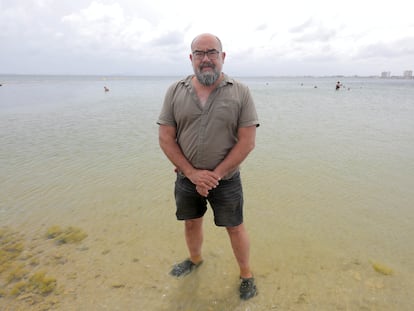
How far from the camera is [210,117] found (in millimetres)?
2473

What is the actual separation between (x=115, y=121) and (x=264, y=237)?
12.1 meters

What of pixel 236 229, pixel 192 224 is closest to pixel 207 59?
pixel 236 229

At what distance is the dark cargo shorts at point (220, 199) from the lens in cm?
272

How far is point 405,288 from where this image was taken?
3127mm

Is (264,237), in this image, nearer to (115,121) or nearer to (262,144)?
(262,144)

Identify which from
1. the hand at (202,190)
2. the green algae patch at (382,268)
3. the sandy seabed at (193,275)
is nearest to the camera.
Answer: the hand at (202,190)

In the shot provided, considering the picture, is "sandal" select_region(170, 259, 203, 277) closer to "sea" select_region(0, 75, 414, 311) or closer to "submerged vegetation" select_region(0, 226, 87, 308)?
"sea" select_region(0, 75, 414, 311)

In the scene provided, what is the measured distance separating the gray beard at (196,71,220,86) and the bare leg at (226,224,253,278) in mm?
1520

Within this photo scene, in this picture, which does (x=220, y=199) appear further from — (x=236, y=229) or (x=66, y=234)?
(x=66, y=234)

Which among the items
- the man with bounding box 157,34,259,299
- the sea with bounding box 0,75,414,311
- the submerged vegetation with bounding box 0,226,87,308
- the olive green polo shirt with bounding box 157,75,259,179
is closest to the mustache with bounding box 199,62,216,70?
the man with bounding box 157,34,259,299

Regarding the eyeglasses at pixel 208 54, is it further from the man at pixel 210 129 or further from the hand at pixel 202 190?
the hand at pixel 202 190

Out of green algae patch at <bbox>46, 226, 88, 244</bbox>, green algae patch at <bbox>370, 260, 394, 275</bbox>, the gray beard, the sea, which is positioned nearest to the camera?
the gray beard

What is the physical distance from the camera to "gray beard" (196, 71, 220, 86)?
2.46 metres

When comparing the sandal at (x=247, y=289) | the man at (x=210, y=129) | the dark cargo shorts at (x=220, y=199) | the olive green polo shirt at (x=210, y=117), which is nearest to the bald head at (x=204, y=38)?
the man at (x=210, y=129)
